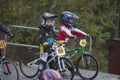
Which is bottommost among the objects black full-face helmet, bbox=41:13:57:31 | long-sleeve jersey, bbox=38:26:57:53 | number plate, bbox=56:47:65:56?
number plate, bbox=56:47:65:56

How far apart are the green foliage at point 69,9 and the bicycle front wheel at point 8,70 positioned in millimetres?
6613

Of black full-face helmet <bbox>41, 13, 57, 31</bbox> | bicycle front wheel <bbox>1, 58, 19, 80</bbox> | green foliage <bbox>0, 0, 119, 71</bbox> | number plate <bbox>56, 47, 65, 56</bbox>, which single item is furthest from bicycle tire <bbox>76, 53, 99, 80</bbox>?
green foliage <bbox>0, 0, 119, 71</bbox>

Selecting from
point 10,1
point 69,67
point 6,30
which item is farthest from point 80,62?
point 10,1

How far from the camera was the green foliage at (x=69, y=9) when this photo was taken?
643 inches

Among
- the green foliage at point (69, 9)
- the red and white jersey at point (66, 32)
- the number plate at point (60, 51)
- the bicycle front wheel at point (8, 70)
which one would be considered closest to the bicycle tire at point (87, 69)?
the red and white jersey at point (66, 32)

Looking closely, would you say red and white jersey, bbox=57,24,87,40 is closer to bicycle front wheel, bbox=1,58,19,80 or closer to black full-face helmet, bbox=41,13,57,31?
black full-face helmet, bbox=41,13,57,31

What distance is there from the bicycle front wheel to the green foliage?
6.61m

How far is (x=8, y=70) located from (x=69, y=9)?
9.82 m

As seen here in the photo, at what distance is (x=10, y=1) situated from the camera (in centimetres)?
1636

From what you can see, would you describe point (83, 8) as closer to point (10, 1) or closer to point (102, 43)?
point (102, 43)

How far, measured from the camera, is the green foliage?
16344 mm

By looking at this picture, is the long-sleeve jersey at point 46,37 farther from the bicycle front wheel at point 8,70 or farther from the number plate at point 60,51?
the bicycle front wheel at point 8,70

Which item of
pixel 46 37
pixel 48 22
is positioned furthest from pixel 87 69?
pixel 48 22

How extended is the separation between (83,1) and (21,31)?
4212 mm
